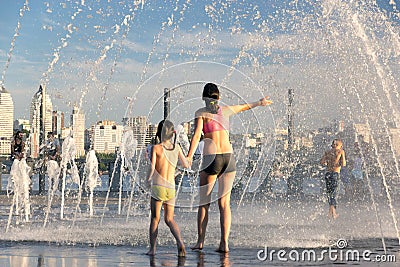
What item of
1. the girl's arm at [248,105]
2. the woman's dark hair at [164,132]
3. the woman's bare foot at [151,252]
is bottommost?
the woman's bare foot at [151,252]

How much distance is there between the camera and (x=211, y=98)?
7.37 meters

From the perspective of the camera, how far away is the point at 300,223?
1148cm

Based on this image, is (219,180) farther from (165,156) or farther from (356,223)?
(356,223)

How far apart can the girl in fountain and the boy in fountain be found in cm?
550

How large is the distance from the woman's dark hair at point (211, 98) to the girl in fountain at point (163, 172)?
1.48ft

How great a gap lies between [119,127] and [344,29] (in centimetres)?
1186

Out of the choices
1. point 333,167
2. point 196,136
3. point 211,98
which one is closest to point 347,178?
point 333,167

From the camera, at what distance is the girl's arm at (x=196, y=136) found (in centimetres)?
700

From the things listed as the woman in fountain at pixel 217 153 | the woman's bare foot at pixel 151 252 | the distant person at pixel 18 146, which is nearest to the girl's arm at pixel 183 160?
the woman in fountain at pixel 217 153

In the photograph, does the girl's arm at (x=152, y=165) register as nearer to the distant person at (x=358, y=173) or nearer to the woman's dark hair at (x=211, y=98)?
the woman's dark hair at (x=211, y=98)

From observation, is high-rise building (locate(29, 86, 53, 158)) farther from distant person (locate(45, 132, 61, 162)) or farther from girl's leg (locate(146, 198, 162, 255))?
girl's leg (locate(146, 198, 162, 255))

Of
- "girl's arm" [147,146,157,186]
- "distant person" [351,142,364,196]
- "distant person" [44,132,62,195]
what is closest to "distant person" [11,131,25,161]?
"distant person" [44,132,62,195]

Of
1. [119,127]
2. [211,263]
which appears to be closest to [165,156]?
[211,263]

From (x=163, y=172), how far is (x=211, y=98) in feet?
3.00
